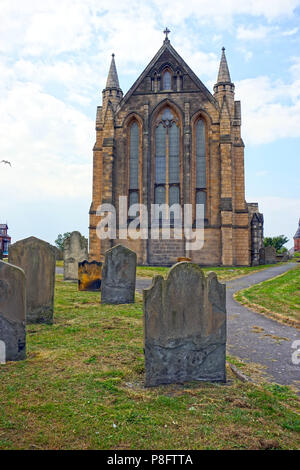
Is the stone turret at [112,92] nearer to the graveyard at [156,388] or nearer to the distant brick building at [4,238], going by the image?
the graveyard at [156,388]

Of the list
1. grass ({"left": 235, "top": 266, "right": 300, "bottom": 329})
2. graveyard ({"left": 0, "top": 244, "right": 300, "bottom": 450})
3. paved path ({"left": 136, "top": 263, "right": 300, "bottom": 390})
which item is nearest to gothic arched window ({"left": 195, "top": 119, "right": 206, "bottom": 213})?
grass ({"left": 235, "top": 266, "right": 300, "bottom": 329})

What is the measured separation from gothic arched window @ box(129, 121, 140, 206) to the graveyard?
21.5 meters

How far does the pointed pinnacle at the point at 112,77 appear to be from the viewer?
29.7 meters

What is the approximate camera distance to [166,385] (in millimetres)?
4770

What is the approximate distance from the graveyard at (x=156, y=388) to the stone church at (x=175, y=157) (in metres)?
20.1

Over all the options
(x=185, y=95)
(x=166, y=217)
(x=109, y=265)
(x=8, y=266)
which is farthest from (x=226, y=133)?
(x=8, y=266)

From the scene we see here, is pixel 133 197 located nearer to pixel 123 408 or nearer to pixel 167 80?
pixel 167 80

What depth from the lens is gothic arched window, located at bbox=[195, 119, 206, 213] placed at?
27766 mm

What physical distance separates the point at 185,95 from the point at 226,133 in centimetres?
441

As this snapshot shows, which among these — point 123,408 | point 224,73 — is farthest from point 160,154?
point 123,408

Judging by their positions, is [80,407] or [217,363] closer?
[80,407]

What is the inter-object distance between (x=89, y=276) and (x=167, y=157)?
1654 centimetres

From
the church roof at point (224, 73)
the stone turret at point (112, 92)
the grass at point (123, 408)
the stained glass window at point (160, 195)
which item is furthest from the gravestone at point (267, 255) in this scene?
the grass at point (123, 408)
